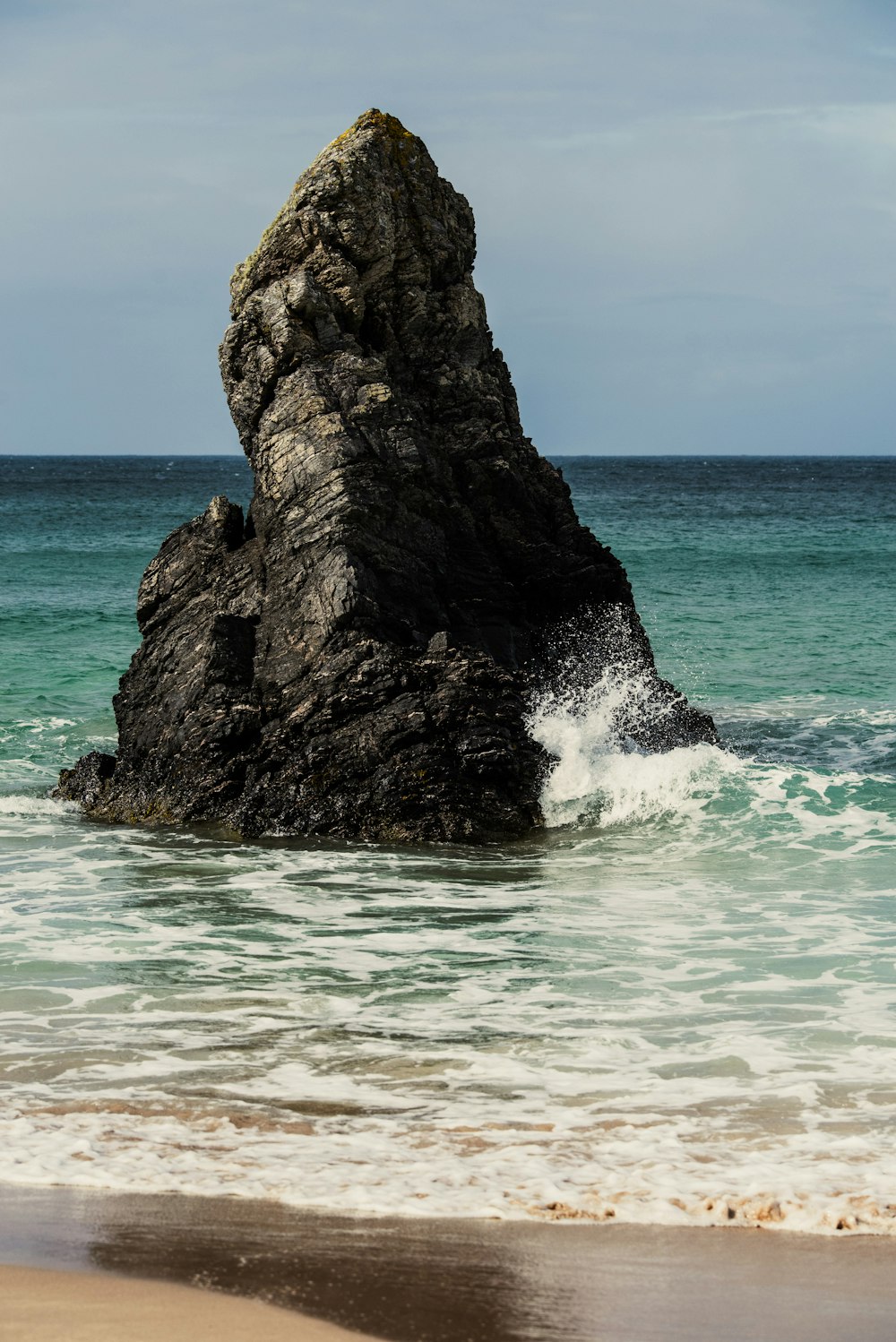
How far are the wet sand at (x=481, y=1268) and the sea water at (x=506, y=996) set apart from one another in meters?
0.17

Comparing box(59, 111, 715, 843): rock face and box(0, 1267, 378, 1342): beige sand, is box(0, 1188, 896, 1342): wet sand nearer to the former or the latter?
box(0, 1267, 378, 1342): beige sand

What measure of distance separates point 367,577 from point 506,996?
5373 millimetres

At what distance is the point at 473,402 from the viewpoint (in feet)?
47.2

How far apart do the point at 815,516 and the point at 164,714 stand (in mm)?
45868

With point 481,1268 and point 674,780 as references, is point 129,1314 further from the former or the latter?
point 674,780

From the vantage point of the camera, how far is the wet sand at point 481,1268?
4.23 metres

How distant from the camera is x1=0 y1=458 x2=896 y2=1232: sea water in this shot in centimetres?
545

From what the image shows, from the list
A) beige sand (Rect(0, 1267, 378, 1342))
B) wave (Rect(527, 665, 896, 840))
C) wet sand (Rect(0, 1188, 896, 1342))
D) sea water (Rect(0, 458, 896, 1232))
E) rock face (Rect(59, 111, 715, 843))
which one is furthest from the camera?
wave (Rect(527, 665, 896, 840))

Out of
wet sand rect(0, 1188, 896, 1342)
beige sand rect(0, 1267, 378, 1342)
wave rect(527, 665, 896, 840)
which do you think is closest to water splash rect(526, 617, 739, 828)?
wave rect(527, 665, 896, 840)

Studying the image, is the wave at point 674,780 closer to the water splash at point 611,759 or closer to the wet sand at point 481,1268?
the water splash at point 611,759

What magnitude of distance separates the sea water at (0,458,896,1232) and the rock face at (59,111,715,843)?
1.84 ft

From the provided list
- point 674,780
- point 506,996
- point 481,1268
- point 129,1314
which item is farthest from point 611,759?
point 129,1314

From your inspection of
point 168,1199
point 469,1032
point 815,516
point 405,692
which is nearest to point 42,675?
point 405,692

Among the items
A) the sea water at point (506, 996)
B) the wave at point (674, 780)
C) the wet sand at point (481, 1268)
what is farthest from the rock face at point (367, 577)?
the wet sand at point (481, 1268)
